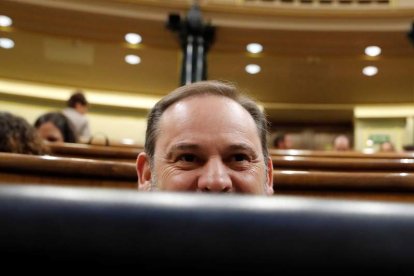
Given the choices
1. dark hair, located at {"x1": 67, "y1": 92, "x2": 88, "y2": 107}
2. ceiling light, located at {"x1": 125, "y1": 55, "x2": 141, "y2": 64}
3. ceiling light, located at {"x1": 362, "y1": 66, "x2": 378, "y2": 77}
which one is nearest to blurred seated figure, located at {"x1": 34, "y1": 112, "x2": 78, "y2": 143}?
dark hair, located at {"x1": 67, "y1": 92, "x2": 88, "y2": 107}

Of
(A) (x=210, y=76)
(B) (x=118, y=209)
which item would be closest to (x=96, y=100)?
(A) (x=210, y=76)

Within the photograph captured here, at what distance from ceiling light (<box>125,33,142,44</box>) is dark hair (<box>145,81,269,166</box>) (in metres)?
2.99

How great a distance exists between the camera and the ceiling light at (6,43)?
3.76 meters

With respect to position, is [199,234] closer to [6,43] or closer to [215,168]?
[215,168]

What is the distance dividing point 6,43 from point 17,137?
3.11 metres

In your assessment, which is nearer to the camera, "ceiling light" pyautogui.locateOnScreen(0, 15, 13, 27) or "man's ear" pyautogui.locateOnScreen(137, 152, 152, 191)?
"man's ear" pyautogui.locateOnScreen(137, 152, 152, 191)

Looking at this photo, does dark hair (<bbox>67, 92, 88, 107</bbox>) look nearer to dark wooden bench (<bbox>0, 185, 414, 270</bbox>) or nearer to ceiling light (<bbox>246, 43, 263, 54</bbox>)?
ceiling light (<bbox>246, 43, 263, 54</bbox>)

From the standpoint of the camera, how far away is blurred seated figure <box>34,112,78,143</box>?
166 cm

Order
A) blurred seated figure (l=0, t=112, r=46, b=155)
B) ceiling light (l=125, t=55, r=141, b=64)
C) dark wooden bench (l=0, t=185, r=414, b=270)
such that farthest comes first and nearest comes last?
ceiling light (l=125, t=55, r=141, b=64)
blurred seated figure (l=0, t=112, r=46, b=155)
dark wooden bench (l=0, t=185, r=414, b=270)

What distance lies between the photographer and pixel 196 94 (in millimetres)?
721

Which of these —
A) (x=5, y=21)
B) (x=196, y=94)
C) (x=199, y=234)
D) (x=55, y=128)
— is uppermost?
(x=5, y=21)

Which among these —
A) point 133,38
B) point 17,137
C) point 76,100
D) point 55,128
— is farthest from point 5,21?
point 17,137

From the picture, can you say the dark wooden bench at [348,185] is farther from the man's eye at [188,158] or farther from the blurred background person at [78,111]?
the blurred background person at [78,111]

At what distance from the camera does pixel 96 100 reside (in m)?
5.04
